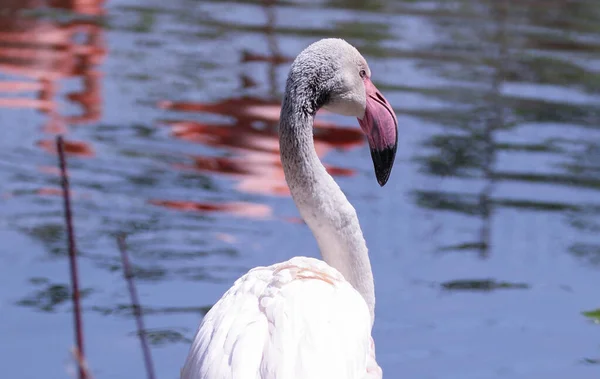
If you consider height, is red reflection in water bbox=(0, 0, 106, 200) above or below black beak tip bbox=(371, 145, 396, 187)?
below

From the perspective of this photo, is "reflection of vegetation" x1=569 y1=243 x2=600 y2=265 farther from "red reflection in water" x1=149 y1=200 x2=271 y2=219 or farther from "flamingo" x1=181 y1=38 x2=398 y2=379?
"flamingo" x1=181 y1=38 x2=398 y2=379

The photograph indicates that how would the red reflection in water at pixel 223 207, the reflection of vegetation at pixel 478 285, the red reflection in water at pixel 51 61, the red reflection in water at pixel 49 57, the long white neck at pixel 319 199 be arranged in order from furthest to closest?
1. the red reflection in water at pixel 49 57
2. the red reflection in water at pixel 51 61
3. the red reflection in water at pixel 223 207
4. the reflection of vegetation at pixel 478 285
5. the long white neck at pixel 319 199

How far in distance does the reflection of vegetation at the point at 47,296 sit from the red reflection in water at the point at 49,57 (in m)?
2.42

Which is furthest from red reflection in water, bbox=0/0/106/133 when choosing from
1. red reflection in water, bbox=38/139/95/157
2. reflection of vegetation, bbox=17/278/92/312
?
reflection of vegetation, bbox=17/278/92/312

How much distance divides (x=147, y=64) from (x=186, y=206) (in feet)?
10.2

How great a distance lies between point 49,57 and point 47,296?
15.1 feet

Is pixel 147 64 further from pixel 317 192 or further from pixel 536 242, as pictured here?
pixel 317 192

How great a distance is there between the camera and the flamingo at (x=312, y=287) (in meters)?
2.57

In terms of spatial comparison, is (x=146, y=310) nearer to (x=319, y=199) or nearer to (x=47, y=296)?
(x=47, y=296)

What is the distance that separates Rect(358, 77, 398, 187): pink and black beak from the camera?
3.41 m

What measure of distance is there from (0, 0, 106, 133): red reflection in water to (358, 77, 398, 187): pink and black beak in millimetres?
4033

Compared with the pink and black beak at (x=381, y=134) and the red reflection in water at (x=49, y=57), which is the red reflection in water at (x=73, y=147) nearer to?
the red reflection in water at (x=49, y=57)

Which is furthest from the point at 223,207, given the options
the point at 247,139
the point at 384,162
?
the point at 384,162

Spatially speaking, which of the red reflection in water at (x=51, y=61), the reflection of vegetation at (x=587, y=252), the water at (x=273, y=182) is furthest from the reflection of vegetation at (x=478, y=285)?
the red reflection in water at (x=51, y=61)
